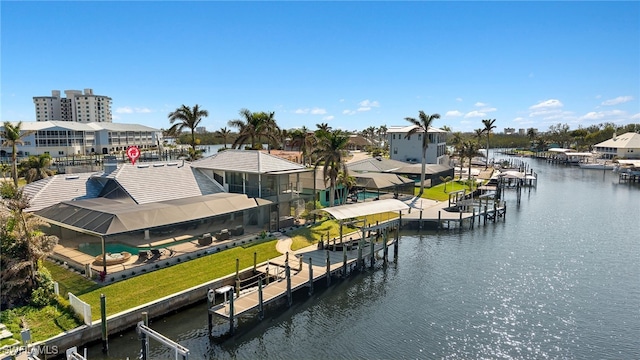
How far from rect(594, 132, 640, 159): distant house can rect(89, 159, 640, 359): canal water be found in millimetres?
104967

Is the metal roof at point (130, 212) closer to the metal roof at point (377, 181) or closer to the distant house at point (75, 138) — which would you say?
the metal roof at point (377, 181)

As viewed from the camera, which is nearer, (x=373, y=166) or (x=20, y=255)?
(x=20, y=255)

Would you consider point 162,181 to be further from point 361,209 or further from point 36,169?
point 36,169

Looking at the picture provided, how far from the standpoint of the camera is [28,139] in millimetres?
90750

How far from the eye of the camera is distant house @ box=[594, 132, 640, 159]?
12392 centimetres

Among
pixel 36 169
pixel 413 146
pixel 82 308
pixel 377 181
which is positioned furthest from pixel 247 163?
pixel 413 146

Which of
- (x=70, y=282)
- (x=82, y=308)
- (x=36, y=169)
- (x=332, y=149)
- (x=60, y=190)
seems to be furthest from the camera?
A: (x=36, y=169)

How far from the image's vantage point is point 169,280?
24.6 meters

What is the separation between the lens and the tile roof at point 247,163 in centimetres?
3668

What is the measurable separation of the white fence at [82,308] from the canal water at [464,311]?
4.57 feet

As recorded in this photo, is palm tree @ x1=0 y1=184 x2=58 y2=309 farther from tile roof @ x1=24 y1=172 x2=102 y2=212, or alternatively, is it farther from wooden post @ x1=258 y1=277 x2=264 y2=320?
wooden post @ x1=258 y1=277 x2=264 y2=320

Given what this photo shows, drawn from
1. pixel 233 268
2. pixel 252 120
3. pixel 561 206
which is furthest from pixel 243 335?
pixel 561 206

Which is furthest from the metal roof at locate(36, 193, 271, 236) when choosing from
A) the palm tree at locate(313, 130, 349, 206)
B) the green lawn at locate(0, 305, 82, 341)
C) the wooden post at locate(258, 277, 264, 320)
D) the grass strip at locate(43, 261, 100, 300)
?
the palm tree at locate(313, 130, 349, 206)

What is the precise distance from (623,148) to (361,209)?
12834 cm
